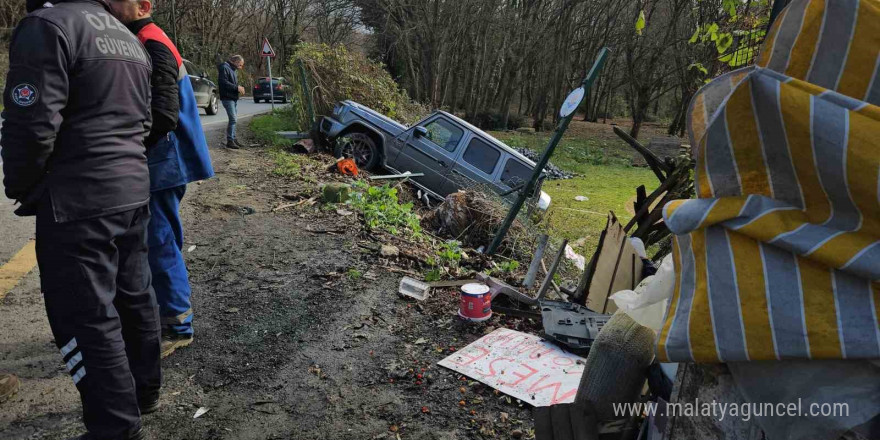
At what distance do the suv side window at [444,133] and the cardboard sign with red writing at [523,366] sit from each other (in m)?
5.96

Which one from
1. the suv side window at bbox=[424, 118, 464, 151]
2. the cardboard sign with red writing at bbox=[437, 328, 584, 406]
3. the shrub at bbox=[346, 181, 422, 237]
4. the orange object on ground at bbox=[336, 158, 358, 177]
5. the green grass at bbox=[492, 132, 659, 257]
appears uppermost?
the suv side window at bbox=[424, 118, 464, 151]

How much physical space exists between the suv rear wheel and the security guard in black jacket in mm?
7114

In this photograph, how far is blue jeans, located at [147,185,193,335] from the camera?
291 cm

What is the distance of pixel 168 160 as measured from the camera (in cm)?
292

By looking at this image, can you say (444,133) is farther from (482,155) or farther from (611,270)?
(611,270)

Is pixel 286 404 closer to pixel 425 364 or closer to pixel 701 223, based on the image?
pixel 425 364

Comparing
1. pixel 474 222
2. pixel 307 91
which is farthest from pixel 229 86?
pixel 474 222

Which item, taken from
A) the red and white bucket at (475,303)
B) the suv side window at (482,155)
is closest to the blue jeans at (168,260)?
the red and white bucket at (475,303)

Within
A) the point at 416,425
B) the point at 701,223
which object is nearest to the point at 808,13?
the point at 701,223

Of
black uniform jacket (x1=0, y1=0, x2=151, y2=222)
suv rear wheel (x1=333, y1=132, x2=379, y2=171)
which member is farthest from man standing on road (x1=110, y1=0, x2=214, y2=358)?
suv rear wheel (x1=333, y1=132, x2=379, y2=171)

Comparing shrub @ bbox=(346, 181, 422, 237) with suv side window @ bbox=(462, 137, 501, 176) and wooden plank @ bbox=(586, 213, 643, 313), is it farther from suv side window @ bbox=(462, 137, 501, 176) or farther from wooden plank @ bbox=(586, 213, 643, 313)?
wooden plank @ bbox=(586, 213, 643, 313)

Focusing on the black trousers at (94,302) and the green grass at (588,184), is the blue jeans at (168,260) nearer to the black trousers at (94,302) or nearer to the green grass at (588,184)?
the black trousers at (94,302)

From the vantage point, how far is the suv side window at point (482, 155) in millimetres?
9000

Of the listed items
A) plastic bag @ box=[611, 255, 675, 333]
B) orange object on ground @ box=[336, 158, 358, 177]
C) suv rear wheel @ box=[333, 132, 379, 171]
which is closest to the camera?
plastic bag @ box=[611, 255, 675, 333]
